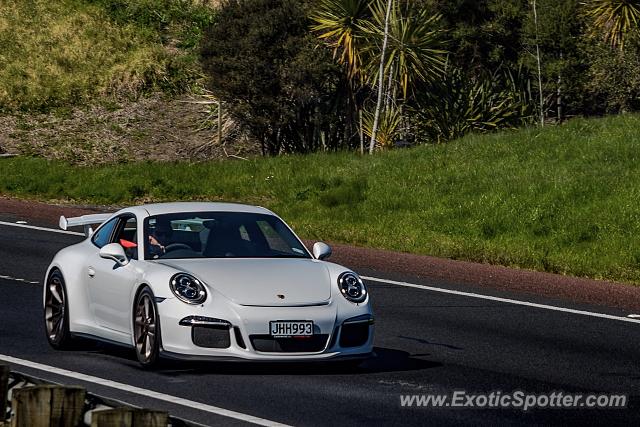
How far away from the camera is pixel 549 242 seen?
69.7ft

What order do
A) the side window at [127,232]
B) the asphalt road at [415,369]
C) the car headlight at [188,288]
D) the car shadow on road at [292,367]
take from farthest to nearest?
the side window at [127,232] → the car shadow on road at [292,367] → the car headlight at [188,288] → the asphalt road at [415,369]

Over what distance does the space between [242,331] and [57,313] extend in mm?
2605

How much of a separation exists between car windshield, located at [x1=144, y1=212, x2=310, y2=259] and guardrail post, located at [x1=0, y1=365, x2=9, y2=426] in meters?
4.01

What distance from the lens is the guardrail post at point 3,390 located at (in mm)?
8047

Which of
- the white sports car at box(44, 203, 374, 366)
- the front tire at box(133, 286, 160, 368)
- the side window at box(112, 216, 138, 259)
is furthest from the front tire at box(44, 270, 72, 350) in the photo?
the front tire at box(133, 286, 160, 368)

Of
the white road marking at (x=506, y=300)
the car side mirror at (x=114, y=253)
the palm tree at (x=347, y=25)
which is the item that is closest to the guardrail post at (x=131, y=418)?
the car side mirror at (x=114, y=253)

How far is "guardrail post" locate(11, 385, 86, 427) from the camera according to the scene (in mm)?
7293

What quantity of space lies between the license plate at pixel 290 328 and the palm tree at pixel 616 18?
975 inches

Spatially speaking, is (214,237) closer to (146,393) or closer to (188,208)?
(188,208)

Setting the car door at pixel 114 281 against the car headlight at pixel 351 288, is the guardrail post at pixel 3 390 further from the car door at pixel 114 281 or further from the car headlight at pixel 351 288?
the car headlight at pixel 351 288

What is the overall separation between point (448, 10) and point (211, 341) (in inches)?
1101

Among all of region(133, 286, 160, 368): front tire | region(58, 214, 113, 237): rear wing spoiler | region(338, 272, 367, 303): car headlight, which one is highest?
region(58, 214, 113, 237): rear wing spoiler

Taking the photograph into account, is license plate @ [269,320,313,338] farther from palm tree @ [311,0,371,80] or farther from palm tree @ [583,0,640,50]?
palm tree @ [583,0,640,50]

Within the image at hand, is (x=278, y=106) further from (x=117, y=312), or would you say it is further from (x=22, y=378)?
(x=22, y=378)
